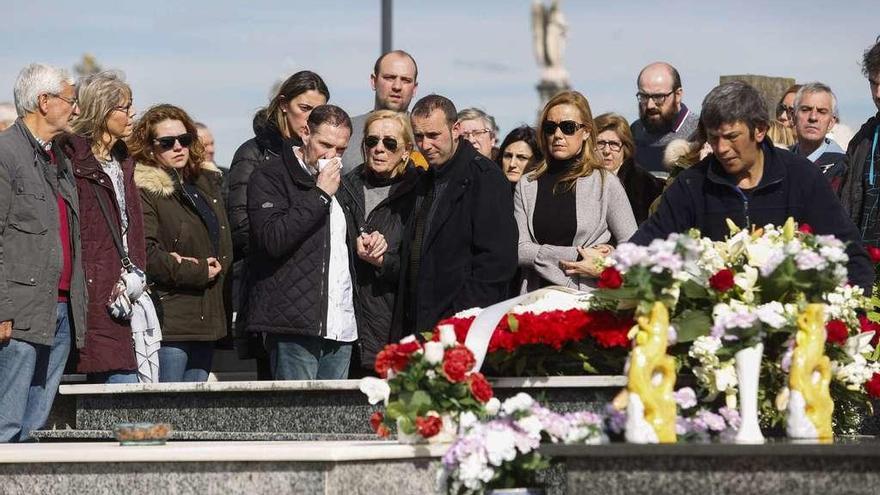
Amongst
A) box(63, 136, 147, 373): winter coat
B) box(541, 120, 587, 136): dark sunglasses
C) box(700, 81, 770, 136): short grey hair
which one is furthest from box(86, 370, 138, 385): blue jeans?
box(700, 81, 770, 136): short grey hair

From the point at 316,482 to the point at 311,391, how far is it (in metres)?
1.90

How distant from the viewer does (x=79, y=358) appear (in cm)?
925

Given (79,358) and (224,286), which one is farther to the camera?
(224,286)

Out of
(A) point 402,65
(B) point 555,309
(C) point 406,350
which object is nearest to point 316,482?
(C) point 406,350

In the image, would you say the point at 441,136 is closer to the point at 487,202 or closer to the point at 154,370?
the point at 487,202

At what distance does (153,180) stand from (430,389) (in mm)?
3566

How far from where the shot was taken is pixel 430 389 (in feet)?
22.6

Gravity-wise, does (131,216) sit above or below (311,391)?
above

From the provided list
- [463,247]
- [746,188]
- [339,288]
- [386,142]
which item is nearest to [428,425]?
[746,188]

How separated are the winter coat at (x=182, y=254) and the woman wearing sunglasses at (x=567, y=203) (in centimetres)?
188

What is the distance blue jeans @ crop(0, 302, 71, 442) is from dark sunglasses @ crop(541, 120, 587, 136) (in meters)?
2.72

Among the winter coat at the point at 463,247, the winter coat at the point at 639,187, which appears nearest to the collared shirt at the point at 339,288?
the winter coat at the point at 463,247

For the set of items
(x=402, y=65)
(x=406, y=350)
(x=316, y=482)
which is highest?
(x=402, y=65)

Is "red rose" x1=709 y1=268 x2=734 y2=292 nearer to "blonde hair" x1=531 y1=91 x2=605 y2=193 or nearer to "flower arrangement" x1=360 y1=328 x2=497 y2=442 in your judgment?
"flower arrangement" x1=360 y1=328 x2=497 y2=442
